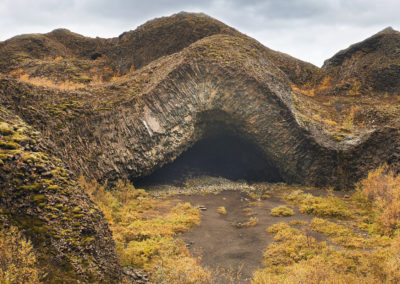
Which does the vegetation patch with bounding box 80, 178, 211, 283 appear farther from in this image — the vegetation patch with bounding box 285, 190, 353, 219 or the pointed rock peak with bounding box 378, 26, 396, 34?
the pointed rock peak with bounding box 378, 26, 396, 34

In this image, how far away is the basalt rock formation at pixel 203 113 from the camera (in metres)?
13.3

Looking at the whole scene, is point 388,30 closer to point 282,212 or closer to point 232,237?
point 282,212

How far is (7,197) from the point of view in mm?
5453

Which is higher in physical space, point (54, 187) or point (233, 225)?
point (54, 187)

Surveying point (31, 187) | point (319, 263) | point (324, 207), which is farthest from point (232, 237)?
point (31, 187)

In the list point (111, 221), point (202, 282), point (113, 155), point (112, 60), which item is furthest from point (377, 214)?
point (112, 60)

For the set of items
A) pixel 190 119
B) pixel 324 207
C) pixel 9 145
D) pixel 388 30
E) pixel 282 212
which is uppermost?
pixel 388 30

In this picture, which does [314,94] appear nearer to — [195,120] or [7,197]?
[195,120]

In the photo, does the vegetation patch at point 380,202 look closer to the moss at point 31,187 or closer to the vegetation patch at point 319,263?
the vegetation patch at point 319,263

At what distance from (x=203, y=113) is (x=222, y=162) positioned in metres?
10.5

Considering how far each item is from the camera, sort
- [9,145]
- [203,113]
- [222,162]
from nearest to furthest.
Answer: [9,145] < [203,113] < [222,162]

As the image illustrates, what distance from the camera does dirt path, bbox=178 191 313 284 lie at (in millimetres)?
8438

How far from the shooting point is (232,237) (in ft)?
37.1

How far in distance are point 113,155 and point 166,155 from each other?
4618 millimetres
